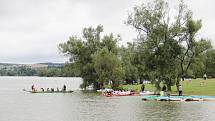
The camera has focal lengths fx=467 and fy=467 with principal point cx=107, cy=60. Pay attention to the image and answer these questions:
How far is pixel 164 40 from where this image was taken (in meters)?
78.7

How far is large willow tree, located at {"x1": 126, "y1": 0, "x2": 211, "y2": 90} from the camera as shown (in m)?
77.6

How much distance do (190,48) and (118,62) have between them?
23.1 metres

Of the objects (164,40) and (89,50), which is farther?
(89,50)

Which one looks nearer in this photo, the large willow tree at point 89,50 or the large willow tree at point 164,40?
the large willow tree at point 164,40

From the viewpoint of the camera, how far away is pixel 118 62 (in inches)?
3883

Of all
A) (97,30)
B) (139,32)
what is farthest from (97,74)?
(139,32)

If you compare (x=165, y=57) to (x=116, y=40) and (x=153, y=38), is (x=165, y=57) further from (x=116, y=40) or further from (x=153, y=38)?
(x=116, y=40)

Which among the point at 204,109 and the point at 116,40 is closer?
the point at 204,109

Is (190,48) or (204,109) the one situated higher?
(190,48)

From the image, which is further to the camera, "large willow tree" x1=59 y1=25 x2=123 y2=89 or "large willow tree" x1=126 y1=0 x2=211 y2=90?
"large willow tree" x1=59 y1=25 x2=123 y2=89

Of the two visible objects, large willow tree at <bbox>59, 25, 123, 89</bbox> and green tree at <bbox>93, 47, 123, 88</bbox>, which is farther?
large willow tree at <bbox>59, 25, 123, 89</bbox>

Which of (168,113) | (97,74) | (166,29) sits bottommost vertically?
(168,113)

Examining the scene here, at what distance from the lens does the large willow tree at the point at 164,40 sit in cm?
7762

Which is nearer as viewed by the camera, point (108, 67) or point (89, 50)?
point (108, 67)
